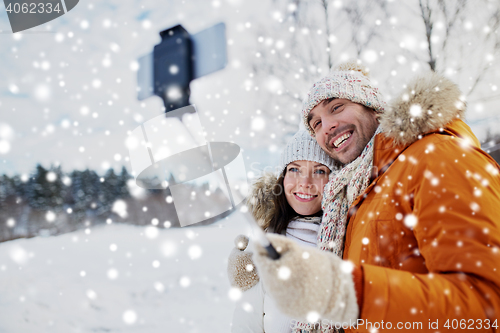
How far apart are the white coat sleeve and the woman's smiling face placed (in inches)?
29.2

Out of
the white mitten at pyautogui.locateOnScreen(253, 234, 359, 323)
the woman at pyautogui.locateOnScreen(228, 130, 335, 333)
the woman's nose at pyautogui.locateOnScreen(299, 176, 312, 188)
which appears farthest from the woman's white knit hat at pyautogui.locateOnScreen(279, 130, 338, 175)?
the white mitten at pyautogui.locateOnScreen(253, 234, 359, 323)

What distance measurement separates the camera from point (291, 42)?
550 cm

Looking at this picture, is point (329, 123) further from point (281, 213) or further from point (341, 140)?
point (281, 213)

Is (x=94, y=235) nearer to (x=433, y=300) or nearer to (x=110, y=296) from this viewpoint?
(x=110, y=296)


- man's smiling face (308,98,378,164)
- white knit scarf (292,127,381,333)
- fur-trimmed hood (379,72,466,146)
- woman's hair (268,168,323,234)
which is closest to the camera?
fur-trimmed hood (379,72,466,146)

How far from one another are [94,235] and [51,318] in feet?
7.61

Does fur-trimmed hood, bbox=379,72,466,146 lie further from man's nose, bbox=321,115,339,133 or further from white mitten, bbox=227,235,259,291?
white mitten, bbox=227,235,259,291

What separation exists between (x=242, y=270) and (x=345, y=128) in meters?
1.37

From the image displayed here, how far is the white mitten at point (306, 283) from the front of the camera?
712 mm

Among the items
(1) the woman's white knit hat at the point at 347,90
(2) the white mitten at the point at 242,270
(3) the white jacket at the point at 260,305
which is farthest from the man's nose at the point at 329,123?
(2) the white mitten at the point at 242,270

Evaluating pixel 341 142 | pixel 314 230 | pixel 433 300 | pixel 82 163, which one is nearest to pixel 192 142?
pixel 433 300

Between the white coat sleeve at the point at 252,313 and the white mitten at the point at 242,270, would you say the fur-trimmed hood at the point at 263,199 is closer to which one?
the white mitten at the point at 242,270

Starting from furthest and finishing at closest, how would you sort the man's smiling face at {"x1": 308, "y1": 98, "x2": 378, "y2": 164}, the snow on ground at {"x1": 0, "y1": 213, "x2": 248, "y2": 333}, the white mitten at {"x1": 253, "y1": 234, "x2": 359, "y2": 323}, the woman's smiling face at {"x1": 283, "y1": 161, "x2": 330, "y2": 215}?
the snow on ground at {"x1": 0, "y1": 213, "x2": 248, "y2": 333}, the woman's smiling face at {"x1": 283, "y1": 161, "x2": 330, "y2": 215}, the man's smiling face at {"x1": 308, "y1": 98, "x2": 378, "y2": 164}, the white mitten at {"x1": 253, "y1": 234, "x2": 359, "y2": 323}

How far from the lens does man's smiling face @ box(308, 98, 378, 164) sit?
174cm
